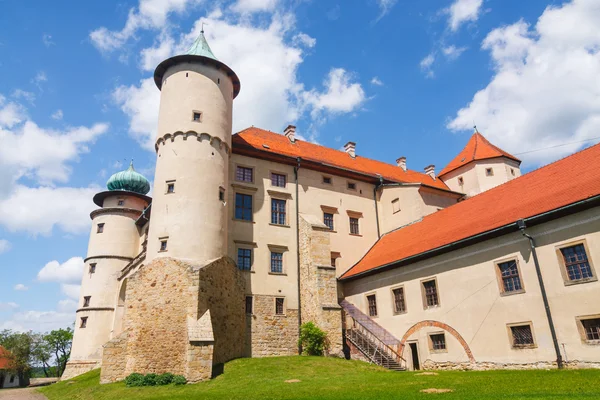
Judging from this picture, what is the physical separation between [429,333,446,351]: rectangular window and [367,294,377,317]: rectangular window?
175 inches

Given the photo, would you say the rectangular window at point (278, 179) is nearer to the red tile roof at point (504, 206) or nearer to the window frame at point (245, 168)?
the window frame at point (245, 168)

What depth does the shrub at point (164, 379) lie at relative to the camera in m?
18.0

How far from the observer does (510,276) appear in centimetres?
1720

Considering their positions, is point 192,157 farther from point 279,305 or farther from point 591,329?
point 591,329

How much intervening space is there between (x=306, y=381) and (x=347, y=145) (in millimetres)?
24024

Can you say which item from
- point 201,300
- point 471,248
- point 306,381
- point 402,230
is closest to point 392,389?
point 306,381

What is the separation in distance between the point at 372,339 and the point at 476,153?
2261 cm

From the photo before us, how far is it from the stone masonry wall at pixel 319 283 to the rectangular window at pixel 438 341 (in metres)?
5.24

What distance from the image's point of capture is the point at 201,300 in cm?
1978

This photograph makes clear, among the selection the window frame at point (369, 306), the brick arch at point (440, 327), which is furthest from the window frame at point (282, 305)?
the brick arch at point (440, 327)

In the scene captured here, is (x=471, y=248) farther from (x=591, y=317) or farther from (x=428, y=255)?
(x=591, y=317)

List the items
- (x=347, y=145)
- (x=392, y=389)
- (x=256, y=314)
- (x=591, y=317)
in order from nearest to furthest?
(x=392, y=389) < (x=591, y=317) < (x=256, y=314) < (x=347, y=145)

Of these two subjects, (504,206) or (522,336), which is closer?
(522,336)

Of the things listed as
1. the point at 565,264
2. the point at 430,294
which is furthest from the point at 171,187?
the point at 565,264
